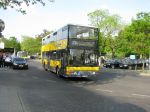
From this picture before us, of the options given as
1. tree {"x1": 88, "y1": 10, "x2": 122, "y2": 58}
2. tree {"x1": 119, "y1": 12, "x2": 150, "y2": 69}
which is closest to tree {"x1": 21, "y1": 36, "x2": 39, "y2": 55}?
tree {"x1": 88, "y1": 10, "x2": 122, "y2": 58}

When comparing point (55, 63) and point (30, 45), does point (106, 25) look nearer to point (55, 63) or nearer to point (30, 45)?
point (55, 63)

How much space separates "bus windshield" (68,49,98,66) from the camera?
25.4 meters

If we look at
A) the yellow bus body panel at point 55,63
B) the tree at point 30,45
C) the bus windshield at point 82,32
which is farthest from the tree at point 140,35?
the tree at point 30,45

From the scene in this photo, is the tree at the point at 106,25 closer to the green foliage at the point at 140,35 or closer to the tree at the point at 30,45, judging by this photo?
the green foliage at the point at 140,35

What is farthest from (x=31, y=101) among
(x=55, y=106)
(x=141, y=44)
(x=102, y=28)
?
(x=102, y=28)

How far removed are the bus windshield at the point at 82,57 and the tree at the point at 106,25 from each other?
53458 mm

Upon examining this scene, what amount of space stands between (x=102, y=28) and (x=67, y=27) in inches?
2202

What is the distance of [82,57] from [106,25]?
184 feet

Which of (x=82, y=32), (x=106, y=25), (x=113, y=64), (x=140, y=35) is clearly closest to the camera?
(x=82, y=32)

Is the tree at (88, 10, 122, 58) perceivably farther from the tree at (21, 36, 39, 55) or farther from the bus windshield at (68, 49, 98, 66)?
the tree at (21, 36, 39, 55)

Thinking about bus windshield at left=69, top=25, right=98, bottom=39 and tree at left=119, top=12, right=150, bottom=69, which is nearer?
bus windshield at left=69, top=25, right=98, bottom=39

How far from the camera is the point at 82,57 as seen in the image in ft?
83.9

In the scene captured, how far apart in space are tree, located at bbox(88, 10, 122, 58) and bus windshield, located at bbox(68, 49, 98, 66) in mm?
53458

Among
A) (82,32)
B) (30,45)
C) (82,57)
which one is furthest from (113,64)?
(30,45)
